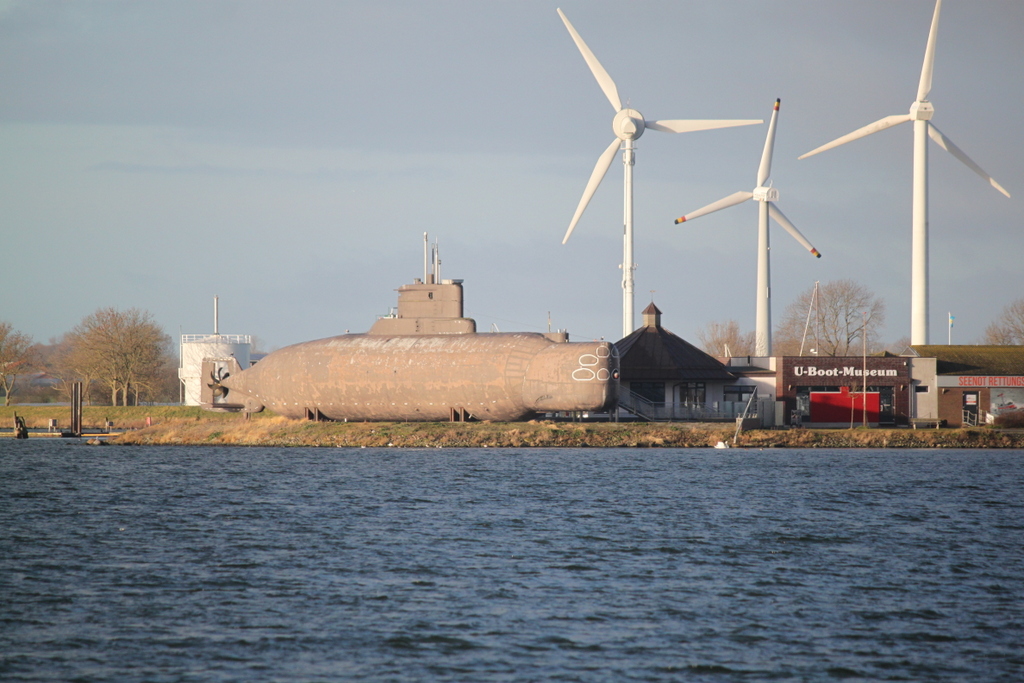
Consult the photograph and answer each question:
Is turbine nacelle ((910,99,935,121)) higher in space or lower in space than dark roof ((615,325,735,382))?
higher

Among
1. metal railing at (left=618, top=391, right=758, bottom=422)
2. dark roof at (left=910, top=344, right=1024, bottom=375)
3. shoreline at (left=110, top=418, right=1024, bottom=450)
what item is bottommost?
shoreline at (left=110, top=418, right=1024, bottom=450)

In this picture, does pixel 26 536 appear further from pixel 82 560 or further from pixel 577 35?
pixel 577 35

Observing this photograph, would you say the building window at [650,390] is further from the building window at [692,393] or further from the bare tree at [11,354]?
the bare tree at [11,354]

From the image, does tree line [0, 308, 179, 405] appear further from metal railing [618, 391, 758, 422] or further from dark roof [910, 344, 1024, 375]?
dark roof [910, 344, 1024, 375]

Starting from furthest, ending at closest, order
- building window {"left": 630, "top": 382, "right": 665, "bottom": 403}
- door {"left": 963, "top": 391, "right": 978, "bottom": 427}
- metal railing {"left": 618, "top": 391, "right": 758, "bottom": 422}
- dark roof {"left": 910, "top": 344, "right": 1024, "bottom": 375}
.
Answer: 1. dark roof {"left": 910, "top": 344, "right": 1024, "bottom": 375}
2. door {"left": 963, "top": 391, "right": 978, "bottom": 427}
3. building window {"left": 630, "top": 382, "right": 665, "bottom": 403}
4. metal railing {"left": 618, "top": 391, "right": 758, "bottom": 422}

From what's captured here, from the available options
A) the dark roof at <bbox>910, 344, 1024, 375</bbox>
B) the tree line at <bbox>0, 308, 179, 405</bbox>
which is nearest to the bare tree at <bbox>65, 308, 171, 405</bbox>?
the tree line at <bbox>0, 308, 179, 405</bbox>

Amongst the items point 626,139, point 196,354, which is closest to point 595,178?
point 626,139

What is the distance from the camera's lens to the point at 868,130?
93.4 metres

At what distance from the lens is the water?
18.1 m

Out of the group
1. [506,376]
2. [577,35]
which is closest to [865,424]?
[506,376]

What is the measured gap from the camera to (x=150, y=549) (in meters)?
28.9

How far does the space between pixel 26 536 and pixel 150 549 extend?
529 centimetres

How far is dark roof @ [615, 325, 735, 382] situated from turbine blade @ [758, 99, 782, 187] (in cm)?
2831

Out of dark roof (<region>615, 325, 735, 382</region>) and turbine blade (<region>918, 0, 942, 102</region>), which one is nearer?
dark roof (<region>615, 325, 735, 382</region>)
